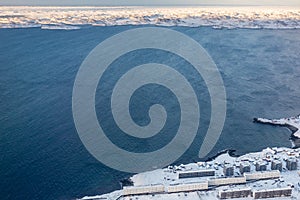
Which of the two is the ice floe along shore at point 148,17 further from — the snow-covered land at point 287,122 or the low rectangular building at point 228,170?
the low rectangular building at point 228,170

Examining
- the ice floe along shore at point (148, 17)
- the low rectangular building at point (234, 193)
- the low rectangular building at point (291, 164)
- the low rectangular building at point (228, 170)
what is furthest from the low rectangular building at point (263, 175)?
the ice floe along shore at point (148, 17)

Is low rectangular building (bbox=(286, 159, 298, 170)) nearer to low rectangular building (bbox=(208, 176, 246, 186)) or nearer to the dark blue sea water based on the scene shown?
low rectangular building (bbox=(208, 176, 246, 186))

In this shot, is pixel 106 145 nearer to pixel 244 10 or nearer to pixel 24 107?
pixel 24 107

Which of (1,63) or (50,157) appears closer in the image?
(50,157)

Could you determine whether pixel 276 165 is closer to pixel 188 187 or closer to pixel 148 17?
pixel 188 187

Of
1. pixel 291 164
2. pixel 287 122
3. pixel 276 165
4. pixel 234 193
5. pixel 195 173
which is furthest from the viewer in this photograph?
pixel 287 122

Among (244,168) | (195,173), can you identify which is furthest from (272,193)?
(195,173)

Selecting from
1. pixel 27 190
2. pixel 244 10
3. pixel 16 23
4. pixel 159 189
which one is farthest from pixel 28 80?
pixel 244 10
